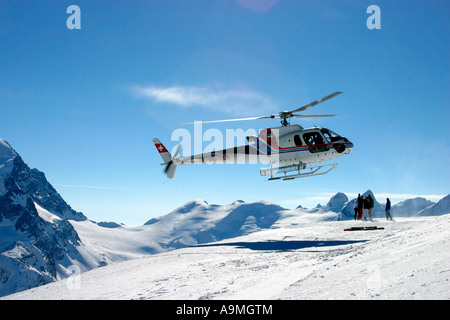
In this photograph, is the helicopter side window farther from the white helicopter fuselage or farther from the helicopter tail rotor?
the helicopter tail rotor

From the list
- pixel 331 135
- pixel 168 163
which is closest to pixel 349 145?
pixel 331 135

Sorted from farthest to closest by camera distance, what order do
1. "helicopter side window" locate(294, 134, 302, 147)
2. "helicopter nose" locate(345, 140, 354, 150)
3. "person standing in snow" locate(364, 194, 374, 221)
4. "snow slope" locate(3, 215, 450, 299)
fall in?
1. "person standing in snow" locate(364, 194, 374, 221)
2. "helicopter side window" locate(294, 134, 302, 147)
3. "helicopter nose" locate(345, 140, 354, 150)
4. "snow slope" locate(3, 215, 450, 299)

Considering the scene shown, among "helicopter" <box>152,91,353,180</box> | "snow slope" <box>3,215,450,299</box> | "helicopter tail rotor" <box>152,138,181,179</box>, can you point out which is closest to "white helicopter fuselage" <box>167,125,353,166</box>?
"helicopter" <box>152,91,353,180</box>

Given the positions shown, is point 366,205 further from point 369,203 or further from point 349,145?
point 349,145

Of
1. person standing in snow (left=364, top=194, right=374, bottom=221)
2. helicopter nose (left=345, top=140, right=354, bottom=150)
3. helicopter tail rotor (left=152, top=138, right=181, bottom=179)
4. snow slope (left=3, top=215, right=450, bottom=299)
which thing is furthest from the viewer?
helicopter tail rotor (left=152, top=138, right=181, bottom=179)

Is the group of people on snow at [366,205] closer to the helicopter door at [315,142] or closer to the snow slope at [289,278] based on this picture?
the helicopter door at [315,142]

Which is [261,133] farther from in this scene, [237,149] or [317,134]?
[317,134]

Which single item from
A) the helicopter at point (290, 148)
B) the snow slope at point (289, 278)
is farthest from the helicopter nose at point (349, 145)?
the snow slope at point (289, 278)

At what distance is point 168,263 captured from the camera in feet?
49.0

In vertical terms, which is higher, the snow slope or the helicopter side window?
the helicopter side window

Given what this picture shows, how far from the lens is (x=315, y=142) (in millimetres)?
25547

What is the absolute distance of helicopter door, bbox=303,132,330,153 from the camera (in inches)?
998
